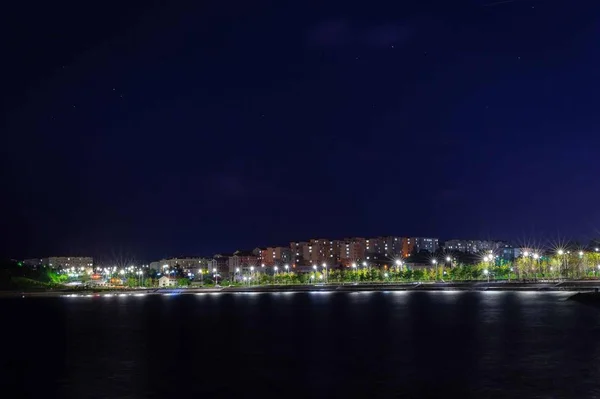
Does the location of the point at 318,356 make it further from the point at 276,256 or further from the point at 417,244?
the point at 417,244

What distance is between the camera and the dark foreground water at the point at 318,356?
31.6 feet

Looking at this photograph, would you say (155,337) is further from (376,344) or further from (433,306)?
(433,306)

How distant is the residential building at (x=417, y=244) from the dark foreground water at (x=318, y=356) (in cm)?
10502

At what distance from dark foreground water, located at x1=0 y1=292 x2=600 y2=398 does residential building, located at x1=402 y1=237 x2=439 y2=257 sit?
105m

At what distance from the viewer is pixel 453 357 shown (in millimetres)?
12227

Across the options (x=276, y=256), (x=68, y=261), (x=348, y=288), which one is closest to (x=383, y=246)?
(x=276, y=256)

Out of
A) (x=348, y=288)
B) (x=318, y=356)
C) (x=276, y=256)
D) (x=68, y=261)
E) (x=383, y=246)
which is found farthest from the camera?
(x=68, y=261)

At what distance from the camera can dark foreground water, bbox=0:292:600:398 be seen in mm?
9641

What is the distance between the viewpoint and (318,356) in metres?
13.0

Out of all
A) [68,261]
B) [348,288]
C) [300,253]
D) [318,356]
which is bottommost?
[348,288]

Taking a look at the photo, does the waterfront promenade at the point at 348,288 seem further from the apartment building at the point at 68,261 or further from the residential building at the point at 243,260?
the apartment building at the point at 68,261

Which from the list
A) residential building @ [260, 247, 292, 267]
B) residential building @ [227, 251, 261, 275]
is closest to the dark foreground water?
residential building @ [227, 251, 261, 275]

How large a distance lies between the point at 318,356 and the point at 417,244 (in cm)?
12425

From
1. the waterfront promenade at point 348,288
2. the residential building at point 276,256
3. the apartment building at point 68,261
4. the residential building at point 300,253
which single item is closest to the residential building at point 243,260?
the residential building at point 276,256
